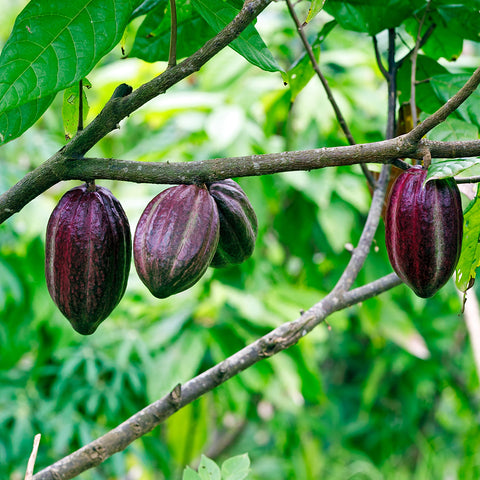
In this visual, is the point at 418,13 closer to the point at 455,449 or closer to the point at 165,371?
the point at 165,371

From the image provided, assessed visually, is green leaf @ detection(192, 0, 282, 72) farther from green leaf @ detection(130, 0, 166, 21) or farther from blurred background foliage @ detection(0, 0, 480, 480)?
blurred background foliage @ detection(0, 0, 480, 480)

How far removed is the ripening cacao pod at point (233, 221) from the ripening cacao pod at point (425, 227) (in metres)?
0.15

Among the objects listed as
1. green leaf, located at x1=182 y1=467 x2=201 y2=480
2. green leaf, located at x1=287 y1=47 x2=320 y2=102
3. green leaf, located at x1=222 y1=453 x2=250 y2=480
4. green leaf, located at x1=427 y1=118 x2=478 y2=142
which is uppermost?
green leaf, located at x1=287 y1=47 x2=320 y2=102

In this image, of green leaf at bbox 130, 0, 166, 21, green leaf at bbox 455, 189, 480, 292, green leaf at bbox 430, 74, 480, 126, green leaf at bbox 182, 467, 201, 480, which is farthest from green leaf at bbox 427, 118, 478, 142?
green leaf at bbox 182, 467, 201, 480

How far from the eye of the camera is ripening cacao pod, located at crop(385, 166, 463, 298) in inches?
20.9

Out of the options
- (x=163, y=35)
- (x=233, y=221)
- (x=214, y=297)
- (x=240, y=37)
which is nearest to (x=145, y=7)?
(x=163, y=35)

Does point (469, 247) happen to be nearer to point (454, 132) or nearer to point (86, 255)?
point (454, 132)

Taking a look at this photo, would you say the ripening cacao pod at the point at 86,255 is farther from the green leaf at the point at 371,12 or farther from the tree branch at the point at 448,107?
the green leaf at the point at 371,12

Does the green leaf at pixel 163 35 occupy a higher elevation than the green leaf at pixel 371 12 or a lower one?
higher

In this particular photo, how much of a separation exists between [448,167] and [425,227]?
6 centimetres

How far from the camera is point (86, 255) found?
541 mm

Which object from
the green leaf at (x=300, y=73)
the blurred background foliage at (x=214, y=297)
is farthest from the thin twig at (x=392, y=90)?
the blurred background foliage at (x=214, y=297)

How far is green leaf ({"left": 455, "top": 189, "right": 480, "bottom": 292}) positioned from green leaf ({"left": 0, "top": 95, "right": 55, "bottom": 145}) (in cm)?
45

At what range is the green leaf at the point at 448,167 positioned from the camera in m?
0.49
